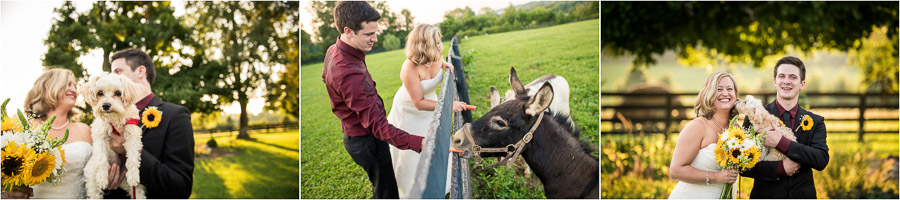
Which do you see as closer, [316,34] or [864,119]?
[316,34]

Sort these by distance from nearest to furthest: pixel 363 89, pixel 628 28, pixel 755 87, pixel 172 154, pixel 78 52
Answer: pixel 363 89 < pixel 172 154 < pixel 755 87 < pixel 78 52 < pixel 628 28

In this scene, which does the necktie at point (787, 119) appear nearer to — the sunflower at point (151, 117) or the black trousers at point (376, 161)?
the black trousers at point (376, 161)

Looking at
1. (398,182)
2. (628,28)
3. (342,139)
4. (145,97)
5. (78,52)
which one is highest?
(628,28)

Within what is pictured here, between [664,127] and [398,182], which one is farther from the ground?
[664,127]

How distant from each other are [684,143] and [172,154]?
395 cm

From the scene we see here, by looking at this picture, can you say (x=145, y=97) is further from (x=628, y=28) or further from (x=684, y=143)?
(x=628, y=28)

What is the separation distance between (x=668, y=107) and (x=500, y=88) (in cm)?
269

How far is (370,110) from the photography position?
3.61 metres

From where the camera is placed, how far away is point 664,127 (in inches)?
234

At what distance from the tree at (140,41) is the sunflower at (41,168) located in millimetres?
1333

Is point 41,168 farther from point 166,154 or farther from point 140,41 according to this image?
point 140,41

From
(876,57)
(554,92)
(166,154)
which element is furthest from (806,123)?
(166,154)

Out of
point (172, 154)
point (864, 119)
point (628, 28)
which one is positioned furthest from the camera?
point (628, 28)

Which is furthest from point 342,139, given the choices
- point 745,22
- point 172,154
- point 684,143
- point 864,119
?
point 864,119
